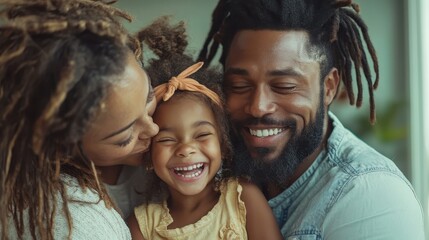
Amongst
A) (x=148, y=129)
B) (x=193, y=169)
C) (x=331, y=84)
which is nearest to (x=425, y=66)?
(x=331, y=84)

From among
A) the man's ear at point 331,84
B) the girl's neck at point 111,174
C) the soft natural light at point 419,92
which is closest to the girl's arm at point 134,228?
the girl's neck at point 111,174

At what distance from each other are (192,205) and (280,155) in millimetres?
295

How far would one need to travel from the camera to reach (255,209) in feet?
6.22

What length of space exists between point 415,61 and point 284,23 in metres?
2.32

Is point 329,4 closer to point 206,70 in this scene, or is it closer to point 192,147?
point 206,70

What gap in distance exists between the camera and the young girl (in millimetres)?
1820

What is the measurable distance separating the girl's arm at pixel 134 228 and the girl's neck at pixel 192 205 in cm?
9

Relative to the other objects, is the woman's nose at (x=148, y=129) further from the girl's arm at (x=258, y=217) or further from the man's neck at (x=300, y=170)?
the man's neck at (x=300, y=170)

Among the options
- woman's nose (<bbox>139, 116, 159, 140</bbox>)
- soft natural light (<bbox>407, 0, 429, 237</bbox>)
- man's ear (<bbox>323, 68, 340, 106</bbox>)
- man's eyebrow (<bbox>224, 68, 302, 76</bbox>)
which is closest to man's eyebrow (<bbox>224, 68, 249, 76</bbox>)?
man's eyebrow (<bbox>224, 68, 302, 76</bbox>)

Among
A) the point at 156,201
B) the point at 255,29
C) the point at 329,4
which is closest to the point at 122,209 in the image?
the point at 156,201

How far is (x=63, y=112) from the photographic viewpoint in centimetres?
135

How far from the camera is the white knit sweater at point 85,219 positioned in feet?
4.73

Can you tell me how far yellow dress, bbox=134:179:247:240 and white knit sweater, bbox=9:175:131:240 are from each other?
32 cm

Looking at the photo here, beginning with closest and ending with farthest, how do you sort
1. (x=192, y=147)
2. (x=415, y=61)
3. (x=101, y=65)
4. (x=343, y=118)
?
(x=101, y=65)
(x=192, y=147)
(x=415, y=61)
(x=343, y=118)
